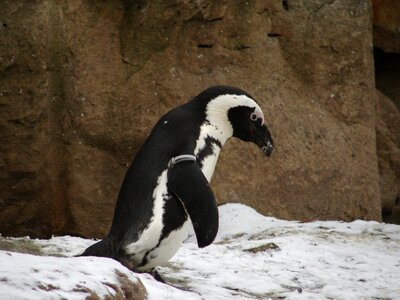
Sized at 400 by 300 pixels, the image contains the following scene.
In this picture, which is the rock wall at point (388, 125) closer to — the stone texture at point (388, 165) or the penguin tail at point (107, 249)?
the stone texture at point (388, 165)

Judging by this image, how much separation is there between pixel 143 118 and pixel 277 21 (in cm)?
126

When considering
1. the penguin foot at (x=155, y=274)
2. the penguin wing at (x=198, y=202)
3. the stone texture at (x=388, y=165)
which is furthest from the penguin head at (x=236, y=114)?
the stone texture at (x=388, y=165)

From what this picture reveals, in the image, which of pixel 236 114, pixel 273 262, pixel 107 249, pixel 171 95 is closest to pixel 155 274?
pixel 107 249

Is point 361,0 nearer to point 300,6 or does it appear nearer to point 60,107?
point 300,6

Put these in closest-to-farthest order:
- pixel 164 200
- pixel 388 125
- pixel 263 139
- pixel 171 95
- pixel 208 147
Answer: pixel 164 200, pixel 208 147, pixel 263 139, pixel 171 95, pixel 388 125

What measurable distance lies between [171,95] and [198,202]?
1.87 m

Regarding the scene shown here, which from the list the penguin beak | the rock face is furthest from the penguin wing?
the rock face

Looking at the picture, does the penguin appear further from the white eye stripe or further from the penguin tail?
the white eye stripe

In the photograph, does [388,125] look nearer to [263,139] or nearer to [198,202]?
[263,139]

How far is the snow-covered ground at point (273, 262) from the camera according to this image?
437 centimetres

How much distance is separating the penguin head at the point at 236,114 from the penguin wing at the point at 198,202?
510mm

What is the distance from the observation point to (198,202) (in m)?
4.38

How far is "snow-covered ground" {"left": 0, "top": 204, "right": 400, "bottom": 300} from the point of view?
14.3ft

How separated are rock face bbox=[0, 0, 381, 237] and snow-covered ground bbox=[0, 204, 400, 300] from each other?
1.41ft
